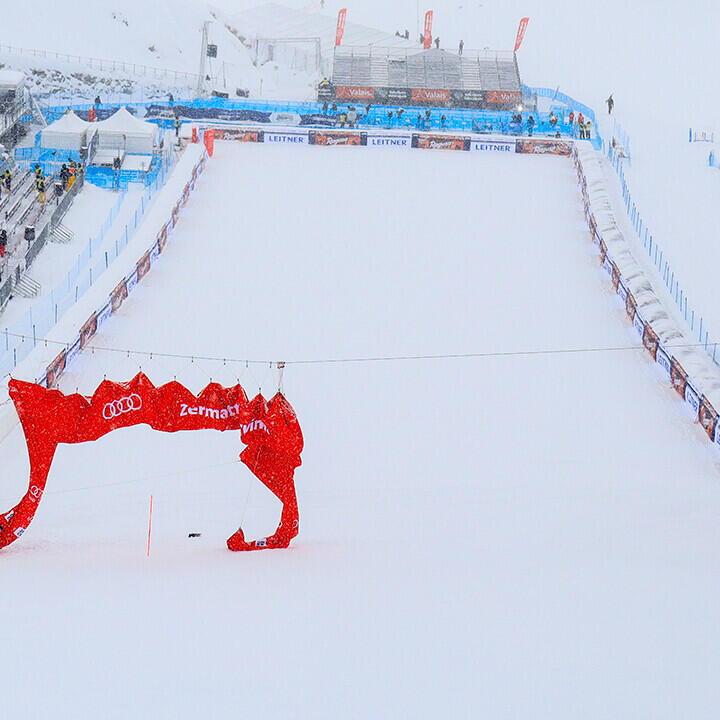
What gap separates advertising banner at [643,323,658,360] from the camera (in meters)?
23.0

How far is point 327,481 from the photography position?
18641 millimetres

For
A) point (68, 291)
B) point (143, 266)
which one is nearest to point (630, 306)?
point (143, 266)

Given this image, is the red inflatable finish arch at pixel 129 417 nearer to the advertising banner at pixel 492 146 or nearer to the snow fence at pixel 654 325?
the snow fence at pixel 654 325

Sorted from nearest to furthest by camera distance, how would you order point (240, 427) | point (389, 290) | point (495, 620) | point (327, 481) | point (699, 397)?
1. point (495, 620)
2. point (240, 427)
3. point (327, 481)
4. point (699, 397)
5. point (389, 290)

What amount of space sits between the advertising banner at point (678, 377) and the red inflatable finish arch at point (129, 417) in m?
8.54

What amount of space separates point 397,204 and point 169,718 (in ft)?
74.4

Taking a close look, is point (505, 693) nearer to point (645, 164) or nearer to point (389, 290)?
point (389, 290)

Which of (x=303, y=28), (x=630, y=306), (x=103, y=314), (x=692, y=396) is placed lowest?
(x=692, y=396)

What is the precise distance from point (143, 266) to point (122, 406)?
11401mm

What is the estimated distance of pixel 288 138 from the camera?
1481 inches

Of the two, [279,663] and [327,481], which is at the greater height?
[327,481]

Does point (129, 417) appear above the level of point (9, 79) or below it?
below

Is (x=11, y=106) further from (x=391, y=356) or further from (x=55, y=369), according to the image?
(x=391, y=356)

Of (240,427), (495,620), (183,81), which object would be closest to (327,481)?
(240,427)
